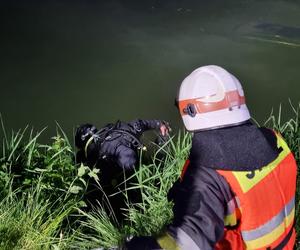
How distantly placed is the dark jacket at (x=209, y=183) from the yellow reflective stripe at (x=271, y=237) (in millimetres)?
252

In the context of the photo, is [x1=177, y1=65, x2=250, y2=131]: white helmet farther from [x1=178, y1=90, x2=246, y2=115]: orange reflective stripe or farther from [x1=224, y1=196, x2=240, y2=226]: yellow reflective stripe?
[x1=224, y1=196, x2=240, y2=226]: yellow reflective stripe

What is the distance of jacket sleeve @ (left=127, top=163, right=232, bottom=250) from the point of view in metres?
1.66

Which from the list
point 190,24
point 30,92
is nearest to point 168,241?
point 30,92

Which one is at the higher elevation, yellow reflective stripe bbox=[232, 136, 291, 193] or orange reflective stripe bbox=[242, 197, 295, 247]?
yellow reflective stripe bbox=[232, 136, 291, 193]

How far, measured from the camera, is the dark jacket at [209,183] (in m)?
1.67

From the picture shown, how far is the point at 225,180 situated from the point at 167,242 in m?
0.30

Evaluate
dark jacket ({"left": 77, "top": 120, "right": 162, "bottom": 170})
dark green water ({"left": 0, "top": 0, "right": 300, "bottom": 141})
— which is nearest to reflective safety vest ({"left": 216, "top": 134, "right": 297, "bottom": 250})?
dark jacket ({"left": 77, "top": 120, "right": 162, "bottom": 170})

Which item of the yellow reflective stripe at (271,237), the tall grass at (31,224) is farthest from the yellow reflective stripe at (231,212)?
the tall grass at (31,224)

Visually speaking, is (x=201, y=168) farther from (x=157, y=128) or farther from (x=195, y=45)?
(x=195, y=45)

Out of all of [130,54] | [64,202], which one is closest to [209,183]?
[64,202]

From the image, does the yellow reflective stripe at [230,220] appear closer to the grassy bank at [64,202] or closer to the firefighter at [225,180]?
the firefighter at [225,180]

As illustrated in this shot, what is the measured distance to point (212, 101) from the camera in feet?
6.27

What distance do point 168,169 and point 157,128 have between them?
94 cm

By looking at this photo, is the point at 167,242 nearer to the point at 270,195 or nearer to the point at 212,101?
the point at 270,195
